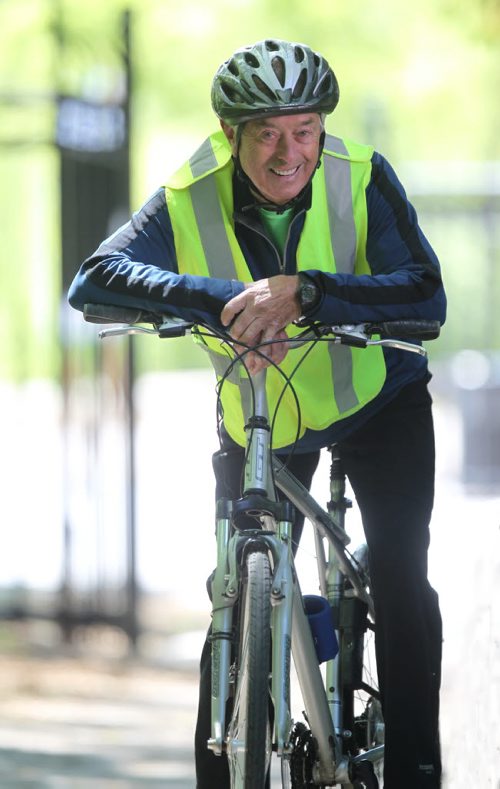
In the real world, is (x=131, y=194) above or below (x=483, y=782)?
above

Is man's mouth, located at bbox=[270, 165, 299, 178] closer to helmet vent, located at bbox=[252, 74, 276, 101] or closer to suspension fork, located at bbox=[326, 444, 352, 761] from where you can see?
helmet vent, located at bbox=[252, 74, 276, 101]

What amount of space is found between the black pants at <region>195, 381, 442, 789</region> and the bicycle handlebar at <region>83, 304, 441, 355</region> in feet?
1.29

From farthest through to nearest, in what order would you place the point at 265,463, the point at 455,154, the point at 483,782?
the point at 455,154 → the point at 483,782 → the point at 265,463

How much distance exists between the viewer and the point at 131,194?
9133mm

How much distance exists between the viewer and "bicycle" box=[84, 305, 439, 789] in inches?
135

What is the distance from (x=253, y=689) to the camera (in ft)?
11.0

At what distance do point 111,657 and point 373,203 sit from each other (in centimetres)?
583

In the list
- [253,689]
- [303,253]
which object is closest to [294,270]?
[303,253]

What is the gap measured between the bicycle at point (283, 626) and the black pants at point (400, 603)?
0.43 ft

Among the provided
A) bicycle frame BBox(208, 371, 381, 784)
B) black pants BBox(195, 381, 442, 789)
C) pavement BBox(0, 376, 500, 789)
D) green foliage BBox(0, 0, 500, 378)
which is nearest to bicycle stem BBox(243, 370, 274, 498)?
bicycle frame BBox(208, 371, 381, 784)

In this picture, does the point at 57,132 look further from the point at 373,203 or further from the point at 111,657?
the point at 373,203

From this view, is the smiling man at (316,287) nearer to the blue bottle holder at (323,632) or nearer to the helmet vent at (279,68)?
the helmet vent at (279,68)

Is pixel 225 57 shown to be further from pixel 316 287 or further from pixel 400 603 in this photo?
pixel 316 287

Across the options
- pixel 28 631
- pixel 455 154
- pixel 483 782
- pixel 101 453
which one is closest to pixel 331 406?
pixel 483 782
